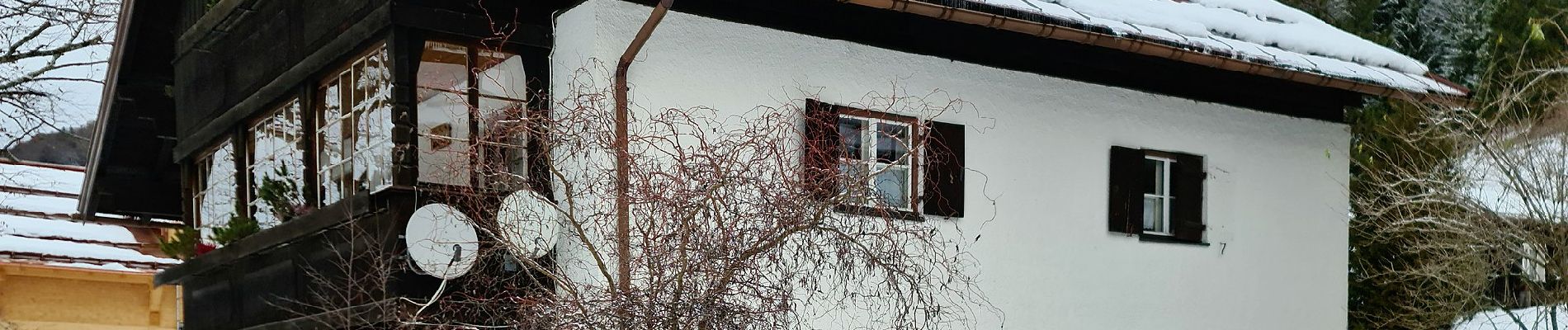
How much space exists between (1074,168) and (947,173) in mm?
1384

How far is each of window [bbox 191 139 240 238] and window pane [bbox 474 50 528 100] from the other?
2.70 metres

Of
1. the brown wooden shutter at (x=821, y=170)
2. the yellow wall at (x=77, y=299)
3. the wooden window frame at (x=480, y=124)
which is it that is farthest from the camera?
the yellow wall at (x=77, y=299)

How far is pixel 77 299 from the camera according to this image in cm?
1494

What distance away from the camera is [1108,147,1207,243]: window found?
1170 cm

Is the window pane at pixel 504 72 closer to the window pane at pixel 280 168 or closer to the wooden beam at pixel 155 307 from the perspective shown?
the window pane at pixel 280 168

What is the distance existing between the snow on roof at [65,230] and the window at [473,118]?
5.29 metres

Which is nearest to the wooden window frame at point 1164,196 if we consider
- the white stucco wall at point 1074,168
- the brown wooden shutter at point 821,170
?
the white stucco wall at point 1074,168

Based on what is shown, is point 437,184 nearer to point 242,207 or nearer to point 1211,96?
point 242,207

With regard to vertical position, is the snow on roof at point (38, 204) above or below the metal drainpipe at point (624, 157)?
below

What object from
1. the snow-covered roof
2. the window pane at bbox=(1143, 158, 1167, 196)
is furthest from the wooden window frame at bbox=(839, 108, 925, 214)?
the snow-covered roof

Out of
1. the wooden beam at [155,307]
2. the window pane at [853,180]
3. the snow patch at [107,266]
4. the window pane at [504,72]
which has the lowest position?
the wooden beam at [155,307]

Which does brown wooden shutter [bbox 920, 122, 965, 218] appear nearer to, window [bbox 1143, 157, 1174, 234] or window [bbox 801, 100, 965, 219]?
window [bbox 801, 100, 965, 219]

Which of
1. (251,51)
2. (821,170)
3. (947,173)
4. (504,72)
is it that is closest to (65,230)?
(251,51)

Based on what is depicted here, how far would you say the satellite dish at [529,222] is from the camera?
7973mm
